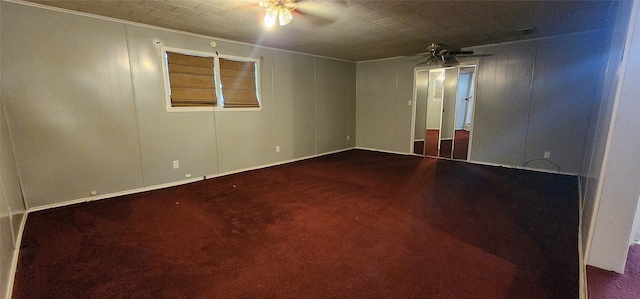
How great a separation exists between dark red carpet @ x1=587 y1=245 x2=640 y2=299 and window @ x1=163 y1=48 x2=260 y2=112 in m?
4.65

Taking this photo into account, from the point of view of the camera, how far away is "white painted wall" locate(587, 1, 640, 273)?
153 centimetres

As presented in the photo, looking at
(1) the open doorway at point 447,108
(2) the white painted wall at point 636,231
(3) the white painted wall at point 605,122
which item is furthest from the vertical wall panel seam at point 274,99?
(2) the white painted wall at point 636,231

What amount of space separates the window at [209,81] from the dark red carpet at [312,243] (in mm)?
1366

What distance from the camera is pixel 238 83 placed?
467 centimetres

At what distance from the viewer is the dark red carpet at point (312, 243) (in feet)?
5.94

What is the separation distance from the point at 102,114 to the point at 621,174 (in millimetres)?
4993

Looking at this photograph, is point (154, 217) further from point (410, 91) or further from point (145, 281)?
point (410, 91)

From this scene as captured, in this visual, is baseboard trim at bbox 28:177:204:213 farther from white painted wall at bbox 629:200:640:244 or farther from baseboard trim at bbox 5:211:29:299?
white painted wall at bbox 629:200:640:244

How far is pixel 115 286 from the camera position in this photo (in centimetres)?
183

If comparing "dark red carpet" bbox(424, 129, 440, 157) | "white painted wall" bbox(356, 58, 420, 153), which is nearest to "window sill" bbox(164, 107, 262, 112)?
"white painted wall" bbox(356, 58, 420, 153)

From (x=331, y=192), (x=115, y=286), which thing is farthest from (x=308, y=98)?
(x=115, y=286)

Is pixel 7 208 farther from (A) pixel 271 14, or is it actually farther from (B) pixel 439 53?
(B) pixel 439 53

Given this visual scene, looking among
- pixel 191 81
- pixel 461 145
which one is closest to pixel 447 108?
pixel 461 145

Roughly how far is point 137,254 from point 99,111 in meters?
2.19
